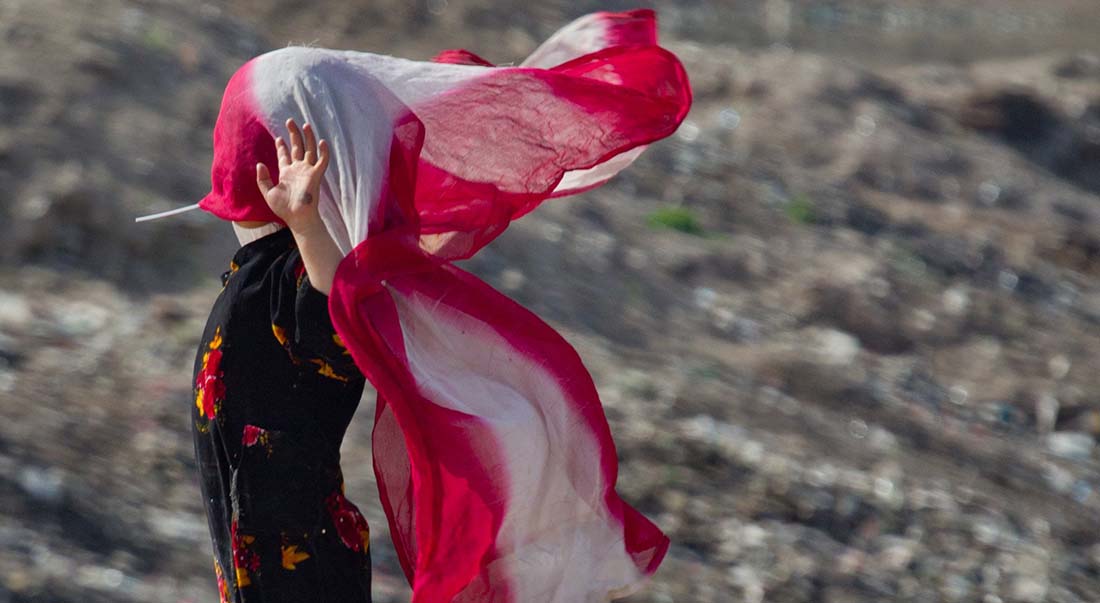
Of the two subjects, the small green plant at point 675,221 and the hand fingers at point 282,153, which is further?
the small green plant at point 675,221

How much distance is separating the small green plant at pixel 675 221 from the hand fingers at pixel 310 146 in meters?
4.44

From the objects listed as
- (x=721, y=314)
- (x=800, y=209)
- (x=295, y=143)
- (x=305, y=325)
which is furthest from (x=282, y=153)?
(x=800, y=209)

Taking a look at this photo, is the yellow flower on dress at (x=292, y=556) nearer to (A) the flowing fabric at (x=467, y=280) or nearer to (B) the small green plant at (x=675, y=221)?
(A) the flowing fabric at (x=467, y=280)

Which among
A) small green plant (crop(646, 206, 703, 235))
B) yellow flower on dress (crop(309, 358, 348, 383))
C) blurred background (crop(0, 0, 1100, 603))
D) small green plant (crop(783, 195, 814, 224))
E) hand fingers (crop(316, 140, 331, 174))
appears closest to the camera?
hand fingers (crop(316, 140, 331, 174))

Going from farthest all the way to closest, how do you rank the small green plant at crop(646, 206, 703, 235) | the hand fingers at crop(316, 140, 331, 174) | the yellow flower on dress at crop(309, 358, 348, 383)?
the small green plant at crop(646, 206, 703, 235) < the yellow flower on dress at crop(309, 358, 348, 383) < the hand fingers at crop(316, 140, 331, 174)

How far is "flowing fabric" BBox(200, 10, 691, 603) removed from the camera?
1971 mm

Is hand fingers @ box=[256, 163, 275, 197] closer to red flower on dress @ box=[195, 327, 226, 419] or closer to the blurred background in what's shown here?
red flower on dress @ box=[195, 327, 226, 419]

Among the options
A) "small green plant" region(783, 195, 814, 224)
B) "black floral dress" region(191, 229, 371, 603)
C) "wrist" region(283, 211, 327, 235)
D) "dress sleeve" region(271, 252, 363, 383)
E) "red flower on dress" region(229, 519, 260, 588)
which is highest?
"wrist" region(283, 211, 327, 235)

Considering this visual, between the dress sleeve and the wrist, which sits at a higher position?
the wrist

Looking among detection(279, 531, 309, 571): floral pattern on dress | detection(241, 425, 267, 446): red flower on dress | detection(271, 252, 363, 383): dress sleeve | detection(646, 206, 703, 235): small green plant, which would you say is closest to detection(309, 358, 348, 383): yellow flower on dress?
detection(271, 252, 363, 383): dress sleeve

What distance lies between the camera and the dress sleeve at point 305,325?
6.52ft

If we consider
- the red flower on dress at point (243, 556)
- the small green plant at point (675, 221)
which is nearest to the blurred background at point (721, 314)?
the small green plant at point (675, 221)

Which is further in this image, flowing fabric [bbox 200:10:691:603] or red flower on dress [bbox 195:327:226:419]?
red flower on dress [bbox 195:327:226:419]

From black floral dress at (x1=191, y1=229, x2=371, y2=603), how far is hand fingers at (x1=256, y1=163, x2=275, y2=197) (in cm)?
14
